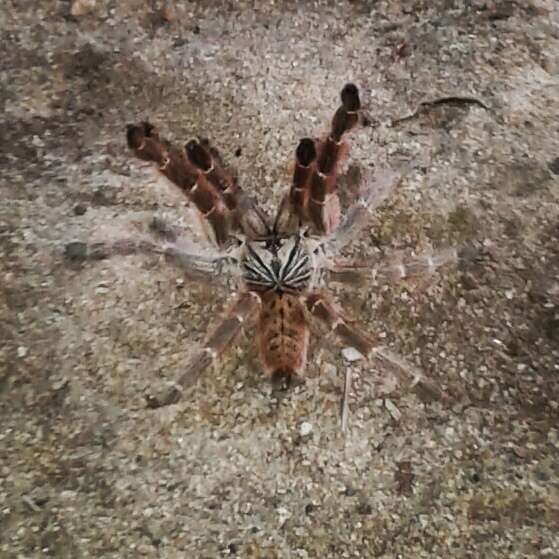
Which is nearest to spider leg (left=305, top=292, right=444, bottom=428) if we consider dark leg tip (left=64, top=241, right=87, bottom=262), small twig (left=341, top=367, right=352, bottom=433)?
small twig (left=341, top=367, right=352, bottom=433)

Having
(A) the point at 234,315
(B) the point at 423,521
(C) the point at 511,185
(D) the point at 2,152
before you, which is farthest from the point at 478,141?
(D) the point at 2,152

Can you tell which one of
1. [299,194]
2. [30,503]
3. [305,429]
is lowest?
[30,503]

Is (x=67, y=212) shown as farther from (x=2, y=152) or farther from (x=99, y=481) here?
(x=99, y=481)

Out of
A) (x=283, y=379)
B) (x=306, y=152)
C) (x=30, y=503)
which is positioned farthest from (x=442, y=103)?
(x=30, y=503)

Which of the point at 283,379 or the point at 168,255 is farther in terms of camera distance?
the point at 168,255

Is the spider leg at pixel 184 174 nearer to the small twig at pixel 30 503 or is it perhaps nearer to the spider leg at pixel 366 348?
the spider leg at pixel 366 348

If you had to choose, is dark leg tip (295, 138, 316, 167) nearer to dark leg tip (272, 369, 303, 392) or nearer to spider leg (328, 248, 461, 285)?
spider leg (328, 248, 461, 285)

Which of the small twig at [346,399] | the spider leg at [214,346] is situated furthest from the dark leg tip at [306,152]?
the small twig at [346,399]

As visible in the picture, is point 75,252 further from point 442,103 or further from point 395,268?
point 442,103
